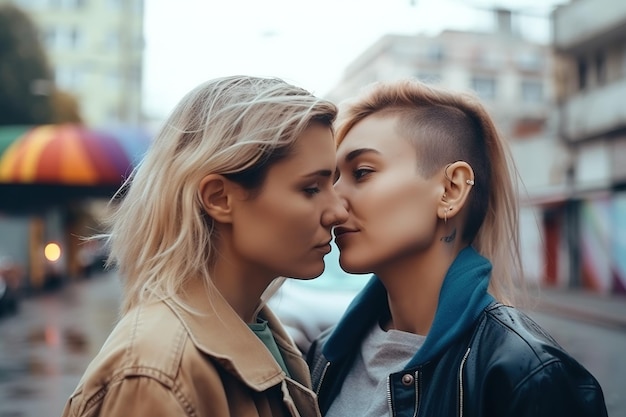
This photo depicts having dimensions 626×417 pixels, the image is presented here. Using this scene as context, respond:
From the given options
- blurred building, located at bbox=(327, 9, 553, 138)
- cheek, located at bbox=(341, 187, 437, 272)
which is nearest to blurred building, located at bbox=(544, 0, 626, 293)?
blurred building, located at bbox=(327, 9, 553, 138)

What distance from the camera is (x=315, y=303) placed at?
5617 millimetres

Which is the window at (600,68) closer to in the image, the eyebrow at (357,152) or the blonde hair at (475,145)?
the blonde hair at (475,145)

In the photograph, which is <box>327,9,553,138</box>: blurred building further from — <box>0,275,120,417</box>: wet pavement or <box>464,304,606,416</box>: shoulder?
<box>464,304,606,416</box>: shoulder

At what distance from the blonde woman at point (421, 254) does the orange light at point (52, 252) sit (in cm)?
2363

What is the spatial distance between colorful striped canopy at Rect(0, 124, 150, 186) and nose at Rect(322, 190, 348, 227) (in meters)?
18.9

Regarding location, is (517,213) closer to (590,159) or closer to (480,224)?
(480,224)

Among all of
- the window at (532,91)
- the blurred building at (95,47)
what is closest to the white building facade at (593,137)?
the window at (532,91)

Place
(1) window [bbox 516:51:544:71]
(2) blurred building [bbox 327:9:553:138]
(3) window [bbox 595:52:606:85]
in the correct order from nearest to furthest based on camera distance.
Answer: (3) window [bbox 595:52:606:85], (2) blurred building [bbox 327:9:553:138], (1) window [bbox 516:51:544:71]

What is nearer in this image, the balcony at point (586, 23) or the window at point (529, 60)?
the balcony at point (586, 23)

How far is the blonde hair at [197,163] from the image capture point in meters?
1.68

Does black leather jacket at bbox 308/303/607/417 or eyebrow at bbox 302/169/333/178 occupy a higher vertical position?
eyebrow at bbox 302/169/333/178

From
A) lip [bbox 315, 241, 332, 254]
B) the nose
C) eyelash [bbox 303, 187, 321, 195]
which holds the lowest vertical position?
lip [bbox 315, 241, 332, 254]

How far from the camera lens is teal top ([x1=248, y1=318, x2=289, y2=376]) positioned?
195cm

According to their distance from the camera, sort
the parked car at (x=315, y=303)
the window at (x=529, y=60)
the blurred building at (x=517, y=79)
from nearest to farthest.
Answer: the parked car at (x=315, y=303)
the blurred building at (x=517, y=79)
the window at (x=529, y=60)
